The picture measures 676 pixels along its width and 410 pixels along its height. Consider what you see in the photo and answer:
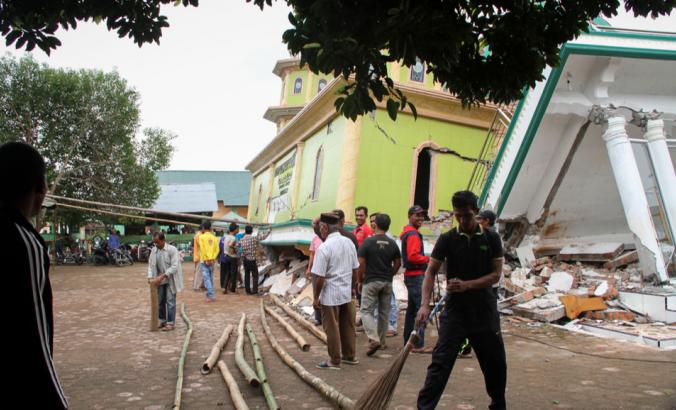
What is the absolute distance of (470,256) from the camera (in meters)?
3.63

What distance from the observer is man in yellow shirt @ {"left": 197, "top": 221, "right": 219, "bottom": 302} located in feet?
37.7

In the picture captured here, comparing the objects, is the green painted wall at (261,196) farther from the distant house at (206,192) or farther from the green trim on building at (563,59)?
the green trim on building at (563,59)

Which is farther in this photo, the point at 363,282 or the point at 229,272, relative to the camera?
the point at 229,272

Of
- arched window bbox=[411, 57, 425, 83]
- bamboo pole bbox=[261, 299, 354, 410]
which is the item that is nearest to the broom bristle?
bamboo pole bbox=[261, 299, 354, 410]

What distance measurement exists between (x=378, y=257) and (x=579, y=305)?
13.0ft

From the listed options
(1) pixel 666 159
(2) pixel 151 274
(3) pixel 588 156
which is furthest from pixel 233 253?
(1) pixel 666 159

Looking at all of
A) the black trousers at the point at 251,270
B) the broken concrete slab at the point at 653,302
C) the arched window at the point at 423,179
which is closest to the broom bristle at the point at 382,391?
the broken concrete slab at the point at 653,302

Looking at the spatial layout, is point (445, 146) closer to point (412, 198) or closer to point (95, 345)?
point (412, 198)

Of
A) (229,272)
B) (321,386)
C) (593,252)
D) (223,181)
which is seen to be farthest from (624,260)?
(223,181)

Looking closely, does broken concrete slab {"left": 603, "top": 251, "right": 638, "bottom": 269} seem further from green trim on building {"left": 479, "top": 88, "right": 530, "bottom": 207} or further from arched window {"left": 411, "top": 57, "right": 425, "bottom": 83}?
arched window {"left": 411, "top": 57, "right": 425, "bottom": 83}

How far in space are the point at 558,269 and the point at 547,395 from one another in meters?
6.46

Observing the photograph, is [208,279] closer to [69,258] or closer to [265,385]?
[265,385]

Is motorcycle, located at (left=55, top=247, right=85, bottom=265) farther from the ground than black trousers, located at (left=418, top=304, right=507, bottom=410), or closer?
farther from the ground

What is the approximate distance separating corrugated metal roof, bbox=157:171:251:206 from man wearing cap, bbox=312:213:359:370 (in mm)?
37264
